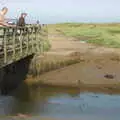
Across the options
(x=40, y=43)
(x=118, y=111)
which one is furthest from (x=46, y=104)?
(x=40, y=43)

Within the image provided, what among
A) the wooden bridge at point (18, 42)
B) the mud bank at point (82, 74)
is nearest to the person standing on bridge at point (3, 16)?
the wooden bridge at point (18, 42)

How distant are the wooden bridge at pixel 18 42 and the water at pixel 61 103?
63.5 inches

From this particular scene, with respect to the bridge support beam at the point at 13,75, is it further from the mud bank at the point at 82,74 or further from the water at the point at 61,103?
the mud bank at the point at 82,74

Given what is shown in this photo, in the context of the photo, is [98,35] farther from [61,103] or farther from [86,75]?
[61,103]

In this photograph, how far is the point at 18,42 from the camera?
19.5 metres

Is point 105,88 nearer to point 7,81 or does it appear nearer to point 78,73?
point 78,73

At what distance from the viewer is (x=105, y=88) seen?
73.5ft

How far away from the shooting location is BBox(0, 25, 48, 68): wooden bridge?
16688 millimetres

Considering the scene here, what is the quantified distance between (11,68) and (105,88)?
4.56 metres

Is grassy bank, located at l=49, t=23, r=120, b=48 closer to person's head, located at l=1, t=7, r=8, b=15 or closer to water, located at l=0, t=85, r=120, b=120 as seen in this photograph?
water, located at l=0, t=85, r=120, b=120

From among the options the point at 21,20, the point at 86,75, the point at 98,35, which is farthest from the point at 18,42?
the point at 98,35

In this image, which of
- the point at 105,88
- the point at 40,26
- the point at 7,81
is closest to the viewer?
the point at 7,81

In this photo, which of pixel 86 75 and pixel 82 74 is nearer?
pixel 86 75

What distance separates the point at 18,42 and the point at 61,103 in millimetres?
3128
